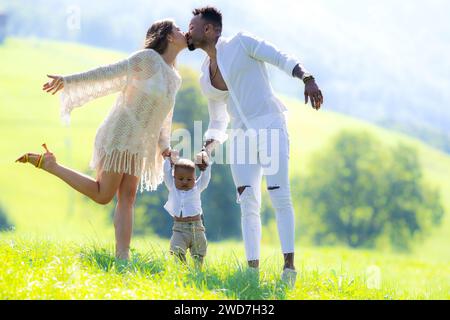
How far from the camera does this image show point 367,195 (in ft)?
Result: 130

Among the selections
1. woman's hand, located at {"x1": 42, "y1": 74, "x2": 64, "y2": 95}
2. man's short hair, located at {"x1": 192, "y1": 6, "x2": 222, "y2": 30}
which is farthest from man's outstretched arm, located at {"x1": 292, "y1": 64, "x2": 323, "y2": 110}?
woman's hand, located at {"x1": 42, "y1": 74, "x2": 64, "y2": 95}

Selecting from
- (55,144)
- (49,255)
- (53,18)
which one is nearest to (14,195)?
(55,144)

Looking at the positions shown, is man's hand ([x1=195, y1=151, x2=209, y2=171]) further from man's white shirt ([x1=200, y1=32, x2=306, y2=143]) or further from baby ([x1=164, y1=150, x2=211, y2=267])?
man's white shirt ([x1=200, y1=32, x2=306, y2=143])

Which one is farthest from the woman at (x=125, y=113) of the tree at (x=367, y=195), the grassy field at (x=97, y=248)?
the tree at (x=367, y=195)

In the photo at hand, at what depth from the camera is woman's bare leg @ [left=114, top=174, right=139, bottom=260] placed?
598cm

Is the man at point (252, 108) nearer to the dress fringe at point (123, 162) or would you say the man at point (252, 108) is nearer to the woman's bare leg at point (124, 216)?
the dress fringe at point (123, 162)

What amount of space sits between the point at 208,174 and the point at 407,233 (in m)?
35.1

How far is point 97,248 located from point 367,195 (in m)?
34.8

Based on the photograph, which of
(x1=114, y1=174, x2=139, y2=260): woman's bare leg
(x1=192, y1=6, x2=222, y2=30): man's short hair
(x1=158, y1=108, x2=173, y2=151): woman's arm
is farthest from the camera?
(x1=158, y1=108, x2=173, y2=151): woman's arm

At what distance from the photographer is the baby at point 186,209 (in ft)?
19.9

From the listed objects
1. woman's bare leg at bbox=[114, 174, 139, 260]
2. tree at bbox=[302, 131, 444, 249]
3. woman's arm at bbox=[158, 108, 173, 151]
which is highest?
tree at bbox=[302, 131, 444, 249]

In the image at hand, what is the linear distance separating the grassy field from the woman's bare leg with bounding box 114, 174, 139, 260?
0.47ft

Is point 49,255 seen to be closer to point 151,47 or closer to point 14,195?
point 151,47

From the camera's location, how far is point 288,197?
553 cm
